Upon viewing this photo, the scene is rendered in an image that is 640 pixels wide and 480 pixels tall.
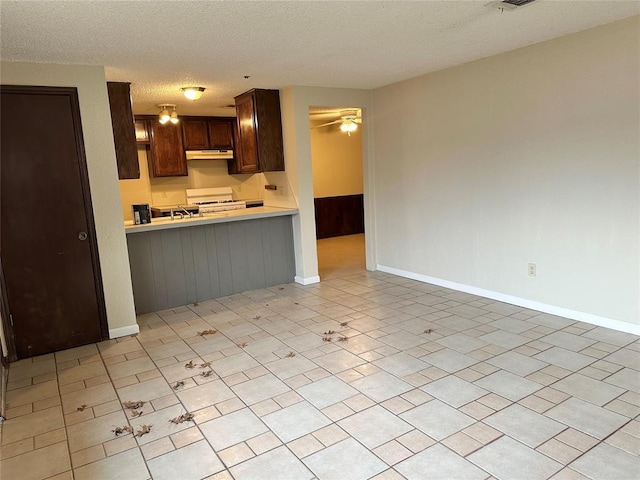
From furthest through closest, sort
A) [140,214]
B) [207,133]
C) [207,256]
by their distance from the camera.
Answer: [207,133], [207,256], [140,214]

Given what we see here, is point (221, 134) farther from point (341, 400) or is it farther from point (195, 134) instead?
point (341, 400)

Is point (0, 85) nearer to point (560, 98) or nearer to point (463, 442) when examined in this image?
point (463, 442)

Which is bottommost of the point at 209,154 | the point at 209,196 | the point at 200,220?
Answer: the point at 200,220

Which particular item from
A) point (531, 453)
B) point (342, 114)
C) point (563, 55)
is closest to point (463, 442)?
point (531, 453)

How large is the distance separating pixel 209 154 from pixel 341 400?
541 cm

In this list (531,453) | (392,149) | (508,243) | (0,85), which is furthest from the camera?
(392,149)

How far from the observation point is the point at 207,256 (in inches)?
198

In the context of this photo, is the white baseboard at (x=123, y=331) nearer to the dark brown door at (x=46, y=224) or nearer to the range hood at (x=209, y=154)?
the dark brown door at (x=46, y=224)

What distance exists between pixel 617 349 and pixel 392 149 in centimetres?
327

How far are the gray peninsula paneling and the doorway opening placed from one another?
2.55 meters

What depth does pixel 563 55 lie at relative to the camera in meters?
3.61

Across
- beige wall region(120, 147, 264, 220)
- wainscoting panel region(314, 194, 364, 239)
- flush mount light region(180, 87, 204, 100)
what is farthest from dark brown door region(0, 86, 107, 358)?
wainscoting panel region(314, 194, 364, 239)

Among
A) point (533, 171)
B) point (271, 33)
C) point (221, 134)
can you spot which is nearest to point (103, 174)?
point (271, 33)

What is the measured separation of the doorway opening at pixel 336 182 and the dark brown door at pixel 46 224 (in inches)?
184
